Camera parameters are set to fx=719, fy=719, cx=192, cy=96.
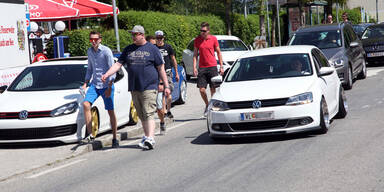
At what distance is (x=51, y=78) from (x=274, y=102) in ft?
14.3

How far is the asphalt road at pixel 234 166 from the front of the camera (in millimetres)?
7523

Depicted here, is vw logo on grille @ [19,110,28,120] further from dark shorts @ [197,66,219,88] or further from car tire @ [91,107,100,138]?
dark shorts @ [197,66,219,88]

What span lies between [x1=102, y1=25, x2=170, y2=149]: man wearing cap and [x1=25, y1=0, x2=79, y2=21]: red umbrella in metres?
10.8

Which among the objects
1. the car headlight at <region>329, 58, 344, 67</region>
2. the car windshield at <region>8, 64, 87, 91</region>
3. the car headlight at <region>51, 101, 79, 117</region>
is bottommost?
the car headlight at <region>51, 101, 79, 117</region>

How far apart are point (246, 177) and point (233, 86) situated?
3.48 meters

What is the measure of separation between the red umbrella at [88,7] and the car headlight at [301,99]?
13008mm

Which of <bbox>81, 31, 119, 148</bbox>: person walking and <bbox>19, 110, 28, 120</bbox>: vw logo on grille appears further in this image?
<bbox>19, 110, 28, 120</bbox>: vw logo on grille

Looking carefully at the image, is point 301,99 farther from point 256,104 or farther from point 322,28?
point 322,28

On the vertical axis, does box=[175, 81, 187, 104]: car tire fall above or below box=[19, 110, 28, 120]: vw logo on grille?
below

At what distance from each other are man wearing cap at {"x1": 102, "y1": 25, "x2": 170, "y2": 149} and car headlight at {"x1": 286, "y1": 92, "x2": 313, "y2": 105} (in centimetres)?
191

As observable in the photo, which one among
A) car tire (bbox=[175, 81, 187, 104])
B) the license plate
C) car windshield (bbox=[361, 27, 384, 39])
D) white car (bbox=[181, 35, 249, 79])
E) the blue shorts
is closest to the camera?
the license plate

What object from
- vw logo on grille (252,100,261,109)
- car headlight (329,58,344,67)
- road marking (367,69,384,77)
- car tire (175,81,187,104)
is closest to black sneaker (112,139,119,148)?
vw logo on grille (252,100,261,109)

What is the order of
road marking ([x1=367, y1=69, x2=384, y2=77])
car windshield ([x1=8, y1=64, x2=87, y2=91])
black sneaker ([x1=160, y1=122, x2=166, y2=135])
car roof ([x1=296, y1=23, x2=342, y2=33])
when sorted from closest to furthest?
black sneaker ([x1=160, y1=122, x2=166, y2=135])
car windshield ([x1=8, y1=64, x2=87, y2=91])
car roof ([x1=296, y1=23, x2=342, y2=33])
road marking ([x1=367, y1=69, x2=384, y2=77])

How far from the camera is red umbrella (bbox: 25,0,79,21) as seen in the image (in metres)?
21.0
